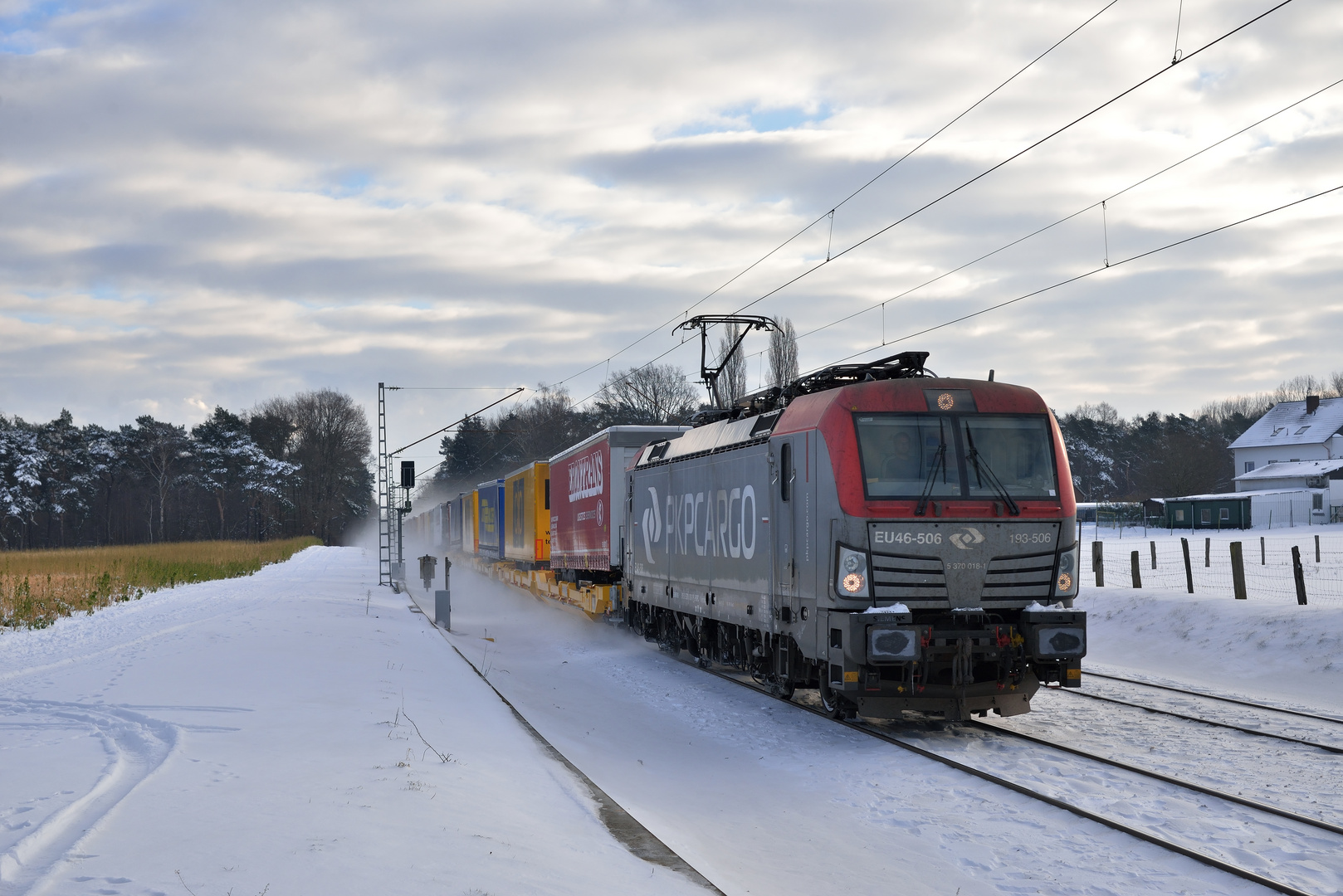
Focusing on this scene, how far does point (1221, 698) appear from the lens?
11.9m

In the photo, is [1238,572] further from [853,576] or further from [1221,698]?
[853,576]

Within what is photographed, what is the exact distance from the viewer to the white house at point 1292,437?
249 ft

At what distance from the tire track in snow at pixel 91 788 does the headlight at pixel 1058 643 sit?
751cm

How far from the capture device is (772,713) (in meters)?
11.8

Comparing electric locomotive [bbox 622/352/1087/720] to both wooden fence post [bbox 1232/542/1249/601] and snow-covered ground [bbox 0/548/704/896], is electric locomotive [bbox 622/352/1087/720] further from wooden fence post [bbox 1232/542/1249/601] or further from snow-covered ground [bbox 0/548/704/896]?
wooden fence post [bbox 1232/542/1249/601]

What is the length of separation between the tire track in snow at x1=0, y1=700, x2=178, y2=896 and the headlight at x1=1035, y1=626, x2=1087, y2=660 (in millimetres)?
7508

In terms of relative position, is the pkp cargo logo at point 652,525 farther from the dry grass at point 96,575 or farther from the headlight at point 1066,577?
the dry grass at point 96,575

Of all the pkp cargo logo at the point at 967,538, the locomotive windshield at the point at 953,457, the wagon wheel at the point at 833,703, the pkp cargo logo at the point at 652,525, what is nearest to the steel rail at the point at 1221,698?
the locomotive windshield at the point at 953,457

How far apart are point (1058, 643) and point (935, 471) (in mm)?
2000

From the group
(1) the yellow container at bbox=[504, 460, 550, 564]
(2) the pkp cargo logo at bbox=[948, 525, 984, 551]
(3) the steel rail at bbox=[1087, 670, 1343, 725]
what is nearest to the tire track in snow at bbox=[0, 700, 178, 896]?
(2) the pkp cargo logo at bbox=[948, 525, 984, 551]

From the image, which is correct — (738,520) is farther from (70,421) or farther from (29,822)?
(70,421)

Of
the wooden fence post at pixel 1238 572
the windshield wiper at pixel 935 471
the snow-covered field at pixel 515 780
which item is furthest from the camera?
the wooden fence post at pixel 1238 572

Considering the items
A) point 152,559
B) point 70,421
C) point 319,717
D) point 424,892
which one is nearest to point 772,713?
point 319,717

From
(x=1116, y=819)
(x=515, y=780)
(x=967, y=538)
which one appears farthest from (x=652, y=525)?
(x=1116, y=819)
